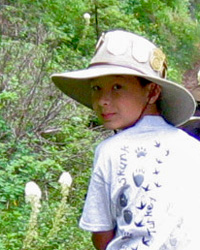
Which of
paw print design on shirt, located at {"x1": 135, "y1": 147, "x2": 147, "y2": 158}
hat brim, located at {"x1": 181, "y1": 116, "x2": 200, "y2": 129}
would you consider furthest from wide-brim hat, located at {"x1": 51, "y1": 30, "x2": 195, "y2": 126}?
hat brim, located at {"x1": 181, "y1": 116, "x2": 200, "y2": 129}

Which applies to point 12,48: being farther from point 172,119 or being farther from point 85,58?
point 172,119

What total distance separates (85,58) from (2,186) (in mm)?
3848

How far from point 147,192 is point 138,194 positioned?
0.10ft

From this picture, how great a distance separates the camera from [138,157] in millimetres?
2383

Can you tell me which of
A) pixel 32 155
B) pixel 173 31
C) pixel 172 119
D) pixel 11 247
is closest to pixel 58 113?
pixel 32 155

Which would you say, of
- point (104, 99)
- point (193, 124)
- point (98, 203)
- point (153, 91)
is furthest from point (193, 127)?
point (98, 203)

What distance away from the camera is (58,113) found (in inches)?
235

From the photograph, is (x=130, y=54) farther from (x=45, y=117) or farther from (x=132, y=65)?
(x=45, y=117)

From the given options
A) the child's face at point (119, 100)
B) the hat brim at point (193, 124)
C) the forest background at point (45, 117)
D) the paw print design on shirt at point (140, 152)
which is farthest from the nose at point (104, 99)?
the forest background at point (45, 117)

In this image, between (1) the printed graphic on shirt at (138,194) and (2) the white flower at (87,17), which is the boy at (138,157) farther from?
(2) the white flower at (87,17)

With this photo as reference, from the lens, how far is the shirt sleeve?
2.40m

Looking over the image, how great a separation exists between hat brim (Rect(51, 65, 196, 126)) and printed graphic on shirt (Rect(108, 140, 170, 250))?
0.25m

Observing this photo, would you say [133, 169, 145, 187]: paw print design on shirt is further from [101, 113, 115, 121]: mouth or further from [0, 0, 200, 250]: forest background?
[0, 0, 200, 250]: forest background

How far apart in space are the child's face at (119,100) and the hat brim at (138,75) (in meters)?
0.05
